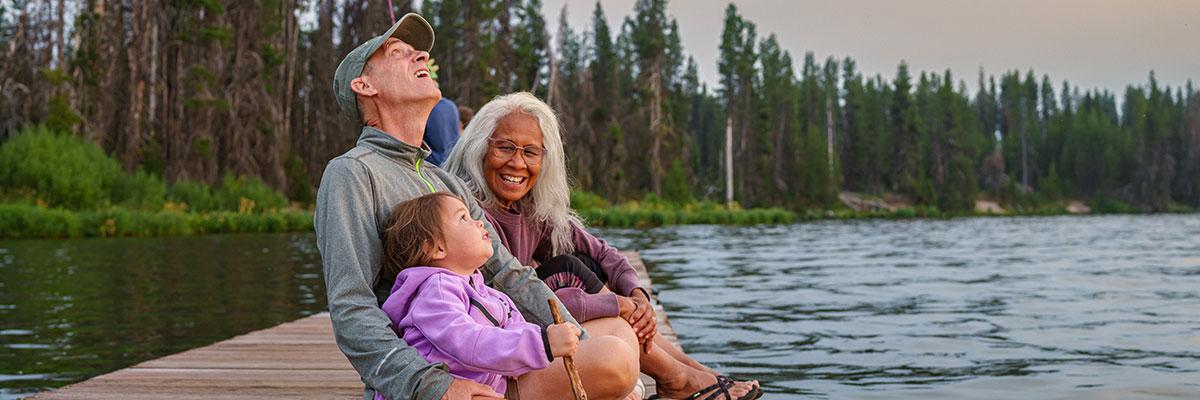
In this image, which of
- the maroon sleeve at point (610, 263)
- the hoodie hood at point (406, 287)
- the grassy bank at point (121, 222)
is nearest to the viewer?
the hoodie hood at point (406, 287)

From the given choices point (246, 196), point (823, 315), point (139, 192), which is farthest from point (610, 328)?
point (246, 196)

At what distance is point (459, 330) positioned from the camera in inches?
91.3

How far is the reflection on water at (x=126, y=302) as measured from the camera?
6582 millimetres

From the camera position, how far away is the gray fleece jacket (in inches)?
93.0

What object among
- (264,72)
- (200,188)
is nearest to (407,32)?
(200,188)

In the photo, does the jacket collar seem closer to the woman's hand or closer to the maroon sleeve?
the woman's hand

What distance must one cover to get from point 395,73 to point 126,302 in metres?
8.06

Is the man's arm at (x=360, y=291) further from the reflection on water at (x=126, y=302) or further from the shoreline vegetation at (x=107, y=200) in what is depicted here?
the shoreline vegetation at (x=107, y=200)

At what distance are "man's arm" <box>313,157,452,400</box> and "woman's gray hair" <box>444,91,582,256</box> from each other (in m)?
1.00

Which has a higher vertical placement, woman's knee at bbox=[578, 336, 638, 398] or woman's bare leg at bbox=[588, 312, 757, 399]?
woman's knee at bbox=[578, 336, 638, 398]

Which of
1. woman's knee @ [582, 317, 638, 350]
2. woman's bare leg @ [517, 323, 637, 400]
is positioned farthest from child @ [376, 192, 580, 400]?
woman's knee @ [582, 317, 638, 350]

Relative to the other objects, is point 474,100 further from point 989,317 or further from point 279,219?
point 989,317

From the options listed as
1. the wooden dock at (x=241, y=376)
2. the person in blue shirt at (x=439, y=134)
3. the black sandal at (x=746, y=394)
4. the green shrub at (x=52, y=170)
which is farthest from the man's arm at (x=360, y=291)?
the green shrub at (x=52, y=170)

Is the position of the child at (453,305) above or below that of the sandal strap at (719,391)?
above
